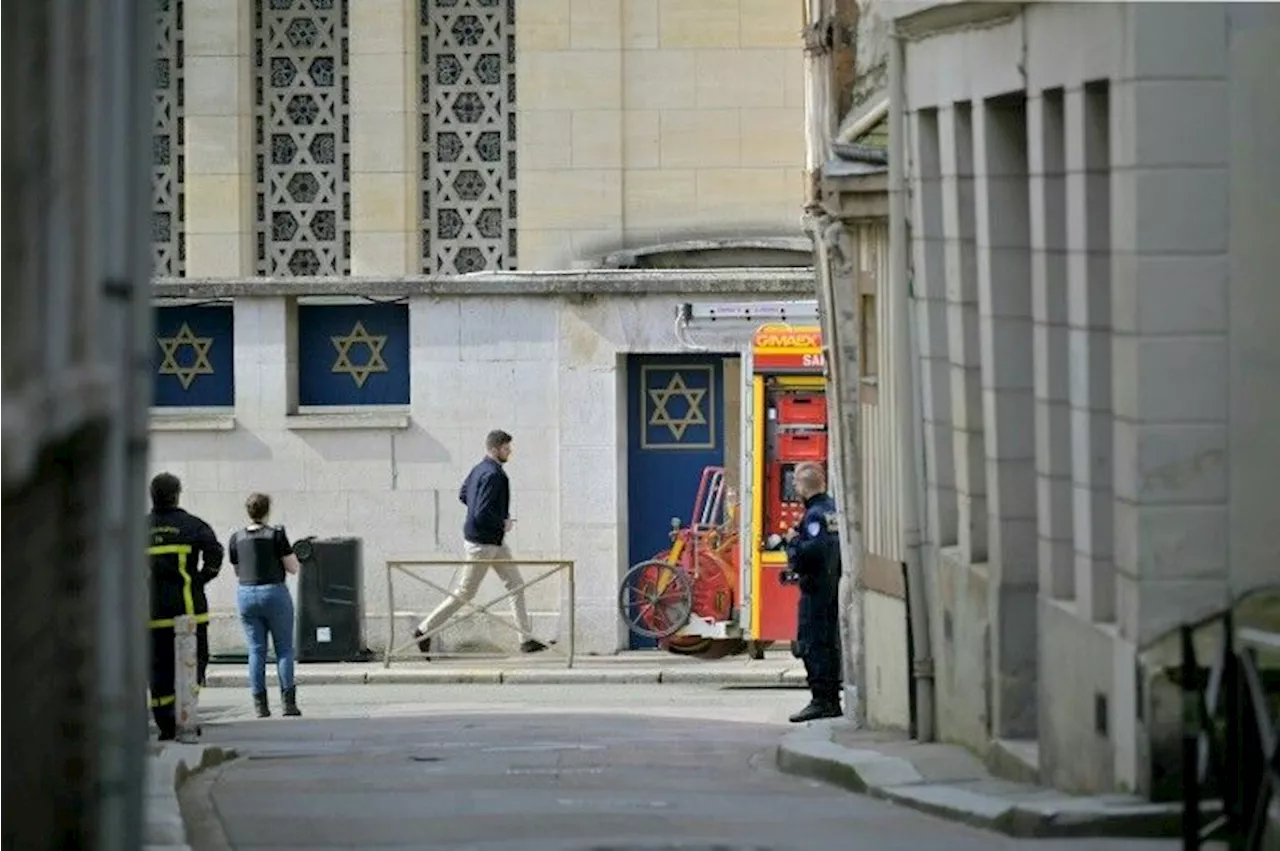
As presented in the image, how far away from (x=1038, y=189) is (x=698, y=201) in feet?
45.7

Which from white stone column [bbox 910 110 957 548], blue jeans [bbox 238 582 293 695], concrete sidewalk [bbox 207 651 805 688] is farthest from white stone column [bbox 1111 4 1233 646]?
concrete sidewalk [bbox 207 651 805 688]

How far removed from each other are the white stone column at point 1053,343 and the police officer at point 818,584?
6.34 meters

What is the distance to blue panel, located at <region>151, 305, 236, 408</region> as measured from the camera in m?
27.6

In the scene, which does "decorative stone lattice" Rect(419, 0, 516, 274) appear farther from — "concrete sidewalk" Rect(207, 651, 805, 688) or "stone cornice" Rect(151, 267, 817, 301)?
"concrete sidewalk" Rect(207, 651, 805, 688)

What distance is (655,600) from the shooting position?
26.4 metres

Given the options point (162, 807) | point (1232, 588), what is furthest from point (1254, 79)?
point (162, 807)

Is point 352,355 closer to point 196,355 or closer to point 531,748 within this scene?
point 196,355

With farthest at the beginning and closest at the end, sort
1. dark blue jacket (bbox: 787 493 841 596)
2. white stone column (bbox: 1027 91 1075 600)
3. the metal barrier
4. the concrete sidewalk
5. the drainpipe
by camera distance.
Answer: the metal barrier
the concrete sidewalk
dark blue jacket (bbox: 787 493 841 596)
the drainpipe
white stone column (bbox: 1027 91 1075 600)

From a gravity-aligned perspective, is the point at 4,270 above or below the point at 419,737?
above

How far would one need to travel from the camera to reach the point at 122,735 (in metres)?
9.23

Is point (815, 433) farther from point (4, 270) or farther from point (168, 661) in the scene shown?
point (4, 270)

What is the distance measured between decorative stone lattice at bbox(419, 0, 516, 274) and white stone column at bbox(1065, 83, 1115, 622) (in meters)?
15.0

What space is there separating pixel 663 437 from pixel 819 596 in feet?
21.0

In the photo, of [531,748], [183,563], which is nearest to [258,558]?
[183,563]
